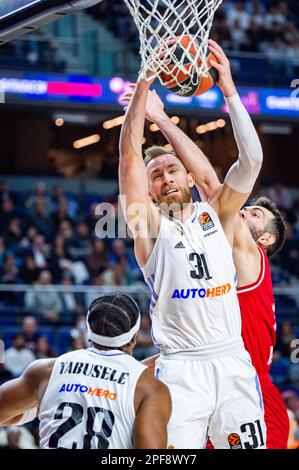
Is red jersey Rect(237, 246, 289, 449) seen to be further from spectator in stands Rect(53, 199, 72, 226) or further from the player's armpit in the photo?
spectator in stands Rect(53, 199, 72, 226)

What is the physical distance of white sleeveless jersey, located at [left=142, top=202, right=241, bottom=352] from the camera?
13.5 feet

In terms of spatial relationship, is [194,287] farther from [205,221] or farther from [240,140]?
[240,140]

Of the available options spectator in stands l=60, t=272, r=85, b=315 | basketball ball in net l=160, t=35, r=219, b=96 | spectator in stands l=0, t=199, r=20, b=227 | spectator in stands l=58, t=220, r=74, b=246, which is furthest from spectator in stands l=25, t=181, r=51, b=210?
basketball ball in net l=160, t=35, r=219, b=96

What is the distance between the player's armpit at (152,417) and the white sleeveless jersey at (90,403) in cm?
4

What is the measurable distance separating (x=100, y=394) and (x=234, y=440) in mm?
912

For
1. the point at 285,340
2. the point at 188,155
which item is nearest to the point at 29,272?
the point at 285,340

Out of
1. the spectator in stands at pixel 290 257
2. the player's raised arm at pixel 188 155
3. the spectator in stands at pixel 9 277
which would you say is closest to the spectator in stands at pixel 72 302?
the spectator in stands at pixel 9 277

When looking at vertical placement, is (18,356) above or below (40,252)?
below

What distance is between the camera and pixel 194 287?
411 centimetres

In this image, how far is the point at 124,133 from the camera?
13.8 feet

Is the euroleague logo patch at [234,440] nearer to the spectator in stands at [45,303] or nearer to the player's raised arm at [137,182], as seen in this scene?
the player's raised arm at [137,182]

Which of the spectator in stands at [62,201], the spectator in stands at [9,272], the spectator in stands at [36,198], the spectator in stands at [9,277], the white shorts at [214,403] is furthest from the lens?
the spectator in stands at [62,201]

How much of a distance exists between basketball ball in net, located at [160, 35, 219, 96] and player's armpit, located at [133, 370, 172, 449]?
151 centimetres

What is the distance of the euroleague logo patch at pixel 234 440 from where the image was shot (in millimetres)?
4000
